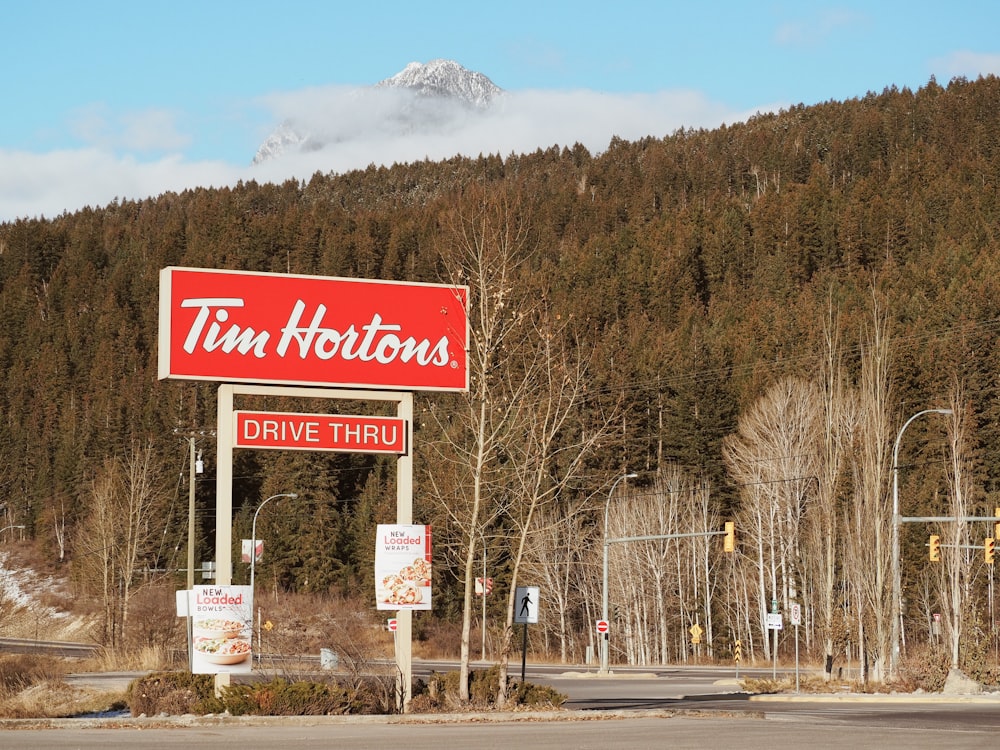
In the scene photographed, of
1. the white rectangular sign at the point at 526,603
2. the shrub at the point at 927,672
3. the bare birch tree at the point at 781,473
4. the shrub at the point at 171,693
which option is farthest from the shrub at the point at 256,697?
the bare birch tree at the point at 781,473

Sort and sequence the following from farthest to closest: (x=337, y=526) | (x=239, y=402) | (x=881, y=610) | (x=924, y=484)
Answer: (x=239, y=402) → (x=337, y=526) → (x=924, y=484) → (x=881, y=610)

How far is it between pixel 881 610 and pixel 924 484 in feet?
103

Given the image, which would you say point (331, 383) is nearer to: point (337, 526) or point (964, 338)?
point (964, 338)

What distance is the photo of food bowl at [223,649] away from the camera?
24.7m

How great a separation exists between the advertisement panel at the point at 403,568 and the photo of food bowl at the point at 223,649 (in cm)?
280

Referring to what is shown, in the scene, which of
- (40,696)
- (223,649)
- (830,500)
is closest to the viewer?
(223,649)

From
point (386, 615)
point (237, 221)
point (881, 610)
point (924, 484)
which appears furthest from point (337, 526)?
point (237, 221)

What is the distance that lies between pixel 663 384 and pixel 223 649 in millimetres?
72737

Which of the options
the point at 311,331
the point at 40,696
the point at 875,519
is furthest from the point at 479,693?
the point at 875,519

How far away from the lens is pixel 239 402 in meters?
130

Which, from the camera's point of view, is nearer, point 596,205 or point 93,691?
point 93,691

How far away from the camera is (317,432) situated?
26.1m

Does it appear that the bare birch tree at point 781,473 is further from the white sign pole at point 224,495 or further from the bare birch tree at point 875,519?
the white sign pole at point 224,495

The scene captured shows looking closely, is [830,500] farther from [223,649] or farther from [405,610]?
[223,649]
